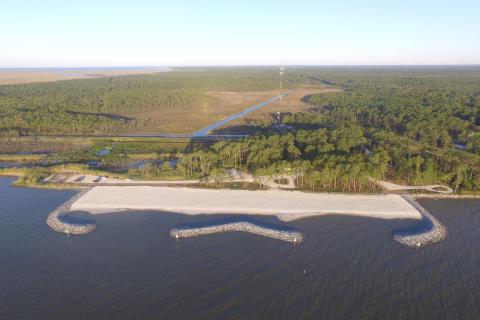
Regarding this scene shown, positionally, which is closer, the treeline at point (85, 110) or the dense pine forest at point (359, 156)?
the dense pine forest at point (359, 156)

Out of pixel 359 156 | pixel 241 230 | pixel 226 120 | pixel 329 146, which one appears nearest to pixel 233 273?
pixel 241 230

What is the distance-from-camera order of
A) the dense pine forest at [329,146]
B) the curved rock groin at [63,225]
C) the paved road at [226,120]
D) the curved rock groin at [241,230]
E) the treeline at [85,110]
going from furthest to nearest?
the paved road at [226,120] → the treeline at [85,110] → the dense pine forest at [329,146] → the curved rock groin at [63,225] → the curved rock groin at [241,230]

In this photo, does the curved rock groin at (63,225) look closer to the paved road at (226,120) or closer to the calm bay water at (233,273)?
the calm bay water at (233,273)

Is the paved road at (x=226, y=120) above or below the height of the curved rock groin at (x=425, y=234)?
above

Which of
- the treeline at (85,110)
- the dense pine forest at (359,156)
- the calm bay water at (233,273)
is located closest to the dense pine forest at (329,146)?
the dense pine forest at (359,156)

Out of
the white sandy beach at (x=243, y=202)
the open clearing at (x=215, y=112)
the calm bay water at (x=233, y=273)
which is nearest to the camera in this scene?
the calm bay water at (x=233, y=273)

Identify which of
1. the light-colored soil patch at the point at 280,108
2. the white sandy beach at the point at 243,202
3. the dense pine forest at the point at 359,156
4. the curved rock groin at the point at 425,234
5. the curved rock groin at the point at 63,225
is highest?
the light-colored soil patch at the point at 280,108

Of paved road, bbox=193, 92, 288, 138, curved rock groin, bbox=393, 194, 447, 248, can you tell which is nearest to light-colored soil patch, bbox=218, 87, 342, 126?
paved road, bbox=193, 92, 288, 138
